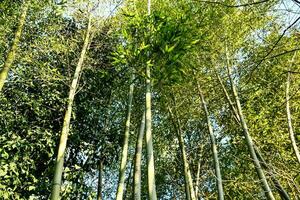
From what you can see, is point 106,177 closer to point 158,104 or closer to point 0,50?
point 158,104

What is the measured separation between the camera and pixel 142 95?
28.0ft

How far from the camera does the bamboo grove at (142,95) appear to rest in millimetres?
4820

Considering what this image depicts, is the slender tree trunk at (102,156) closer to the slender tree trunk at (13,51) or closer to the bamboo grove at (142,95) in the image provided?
the bamboo grove at (142,95)

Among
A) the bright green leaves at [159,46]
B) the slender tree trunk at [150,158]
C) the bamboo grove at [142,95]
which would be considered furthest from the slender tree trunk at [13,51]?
the slender tree trunk at [150,158]

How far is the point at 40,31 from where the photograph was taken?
17.7 ft

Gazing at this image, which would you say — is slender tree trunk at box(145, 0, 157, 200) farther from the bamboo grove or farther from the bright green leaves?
the bright green leaves

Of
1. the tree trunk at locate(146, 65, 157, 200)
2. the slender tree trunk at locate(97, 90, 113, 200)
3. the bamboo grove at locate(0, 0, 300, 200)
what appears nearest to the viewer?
the tree trunk at locate(146, 65, 157, 200)

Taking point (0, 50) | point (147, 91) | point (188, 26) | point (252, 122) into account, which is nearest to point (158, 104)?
point (252, 122)

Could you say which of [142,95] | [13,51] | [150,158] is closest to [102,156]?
[142,95]

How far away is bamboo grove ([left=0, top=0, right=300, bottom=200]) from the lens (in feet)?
15.8

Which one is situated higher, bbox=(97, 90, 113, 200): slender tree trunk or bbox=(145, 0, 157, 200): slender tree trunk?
bbox=(97, 90, 113, 200): slender tree trunk

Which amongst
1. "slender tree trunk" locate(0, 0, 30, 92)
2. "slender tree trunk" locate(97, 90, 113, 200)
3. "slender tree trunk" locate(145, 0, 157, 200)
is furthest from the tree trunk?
"slender tree trunk" locate(97, 90, 113, 200)

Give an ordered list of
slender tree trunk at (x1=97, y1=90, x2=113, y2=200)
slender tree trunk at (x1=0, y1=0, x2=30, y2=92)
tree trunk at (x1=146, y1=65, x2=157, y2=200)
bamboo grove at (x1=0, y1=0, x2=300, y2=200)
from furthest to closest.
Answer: slender tree trunk at (x1=97, y1=90, x2=113, y2=200) → bamboo grove at (x1=0, y1=0, x2=300, y2=200) → slender tree trunk at (x1=0, y1=0, x2=30, y2=92) → tree trunk at (x1=146, y1=65, x2=157, y2=200)

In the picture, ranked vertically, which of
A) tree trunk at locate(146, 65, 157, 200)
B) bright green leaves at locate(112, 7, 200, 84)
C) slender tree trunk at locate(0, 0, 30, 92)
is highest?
bright green leaves at locate(112, 7, 200, 84)
